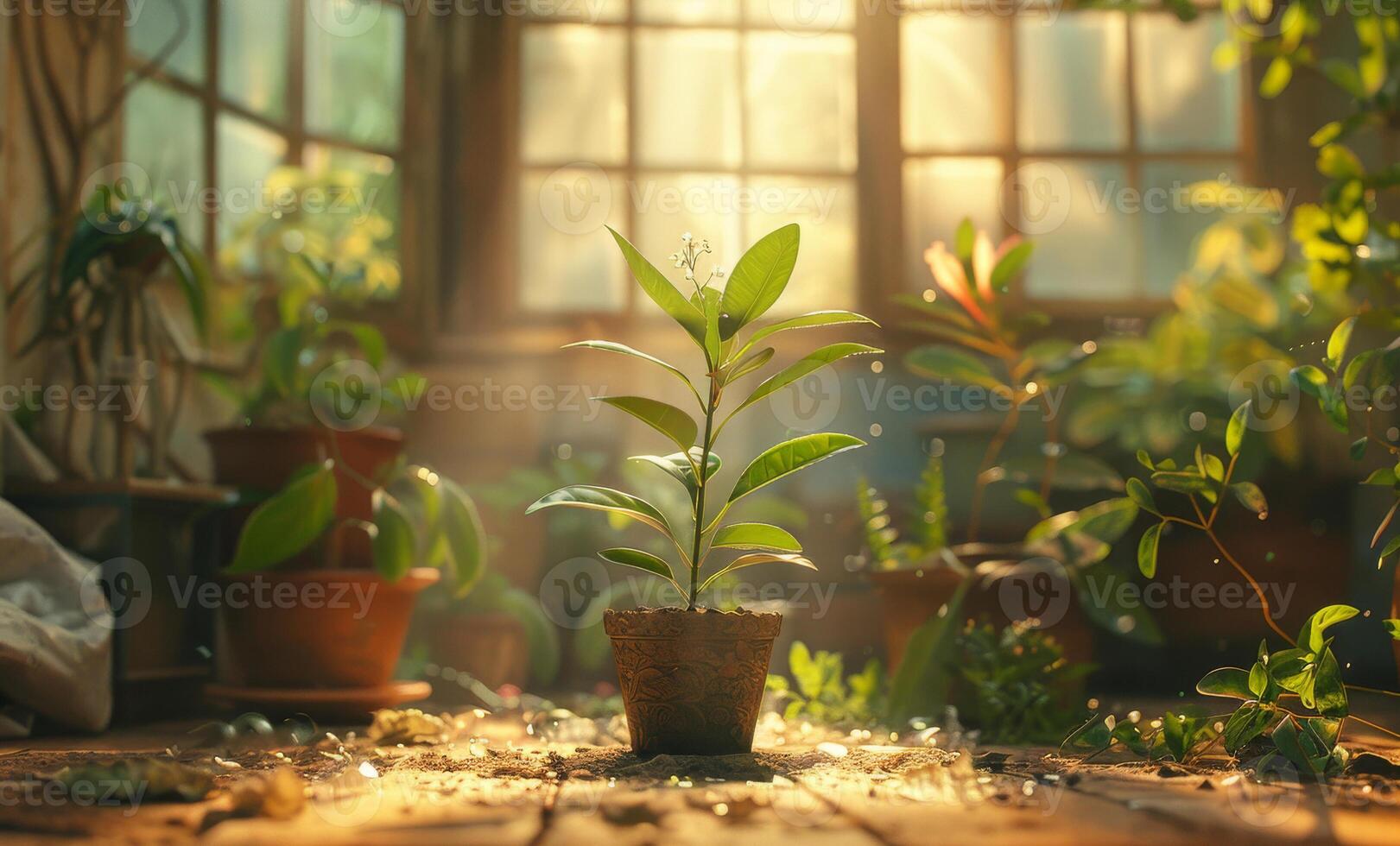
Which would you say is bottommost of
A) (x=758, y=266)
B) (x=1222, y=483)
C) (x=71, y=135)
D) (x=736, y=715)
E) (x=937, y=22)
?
(x=736, y=715)

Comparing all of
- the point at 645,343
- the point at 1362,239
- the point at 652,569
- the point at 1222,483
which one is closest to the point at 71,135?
the point at 645,343

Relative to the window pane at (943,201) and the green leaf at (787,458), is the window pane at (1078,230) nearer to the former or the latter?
the window pane at (943,201)

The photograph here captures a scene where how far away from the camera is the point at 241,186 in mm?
2695

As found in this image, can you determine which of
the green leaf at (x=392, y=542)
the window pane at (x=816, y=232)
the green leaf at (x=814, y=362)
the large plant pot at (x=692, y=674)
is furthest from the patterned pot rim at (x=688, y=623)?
the window pane at (x=816, y=232)

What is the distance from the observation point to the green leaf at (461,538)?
2172 millimetres

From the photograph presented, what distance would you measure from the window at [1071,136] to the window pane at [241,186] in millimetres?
1610

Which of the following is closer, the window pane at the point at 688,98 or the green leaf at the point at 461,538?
the green leaf at the point at 461,538

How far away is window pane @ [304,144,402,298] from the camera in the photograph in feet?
9.26

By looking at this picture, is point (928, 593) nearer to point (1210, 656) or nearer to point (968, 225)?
point (968, 225)

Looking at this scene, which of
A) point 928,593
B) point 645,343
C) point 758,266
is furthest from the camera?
point 645,343

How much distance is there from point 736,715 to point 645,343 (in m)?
1.70

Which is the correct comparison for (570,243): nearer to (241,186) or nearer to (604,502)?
(241,186)

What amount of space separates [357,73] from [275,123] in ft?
1.04

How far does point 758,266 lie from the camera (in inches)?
56.1
